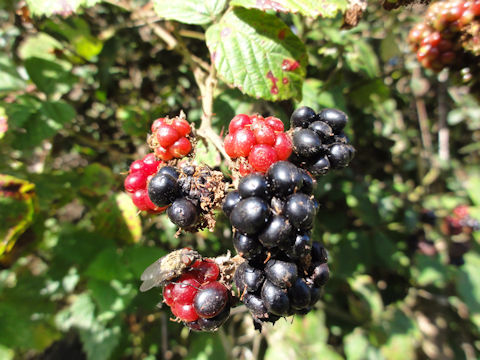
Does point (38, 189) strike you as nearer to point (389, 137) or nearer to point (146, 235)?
point (146, 235)

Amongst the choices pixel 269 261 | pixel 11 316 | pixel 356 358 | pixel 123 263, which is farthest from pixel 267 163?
pixel 356 358

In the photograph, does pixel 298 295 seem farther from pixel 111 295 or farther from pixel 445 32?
pixel 445 32

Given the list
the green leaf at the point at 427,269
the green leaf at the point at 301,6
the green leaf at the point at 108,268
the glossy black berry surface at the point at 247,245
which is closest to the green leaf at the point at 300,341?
the green leaf at the point at 427,269

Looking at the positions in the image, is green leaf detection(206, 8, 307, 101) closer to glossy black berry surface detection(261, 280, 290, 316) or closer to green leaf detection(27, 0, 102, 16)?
green leaf detection(27, 0, 102, 16)

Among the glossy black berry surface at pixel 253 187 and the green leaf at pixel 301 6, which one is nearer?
the glossy black berry surface at pixel 253 187

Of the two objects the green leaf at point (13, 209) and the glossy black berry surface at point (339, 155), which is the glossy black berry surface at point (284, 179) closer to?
the glossy black berry surface at point (339, 155)

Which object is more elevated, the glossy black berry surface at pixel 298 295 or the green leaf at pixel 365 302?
the glossy black berry surface at pixel 298 295
